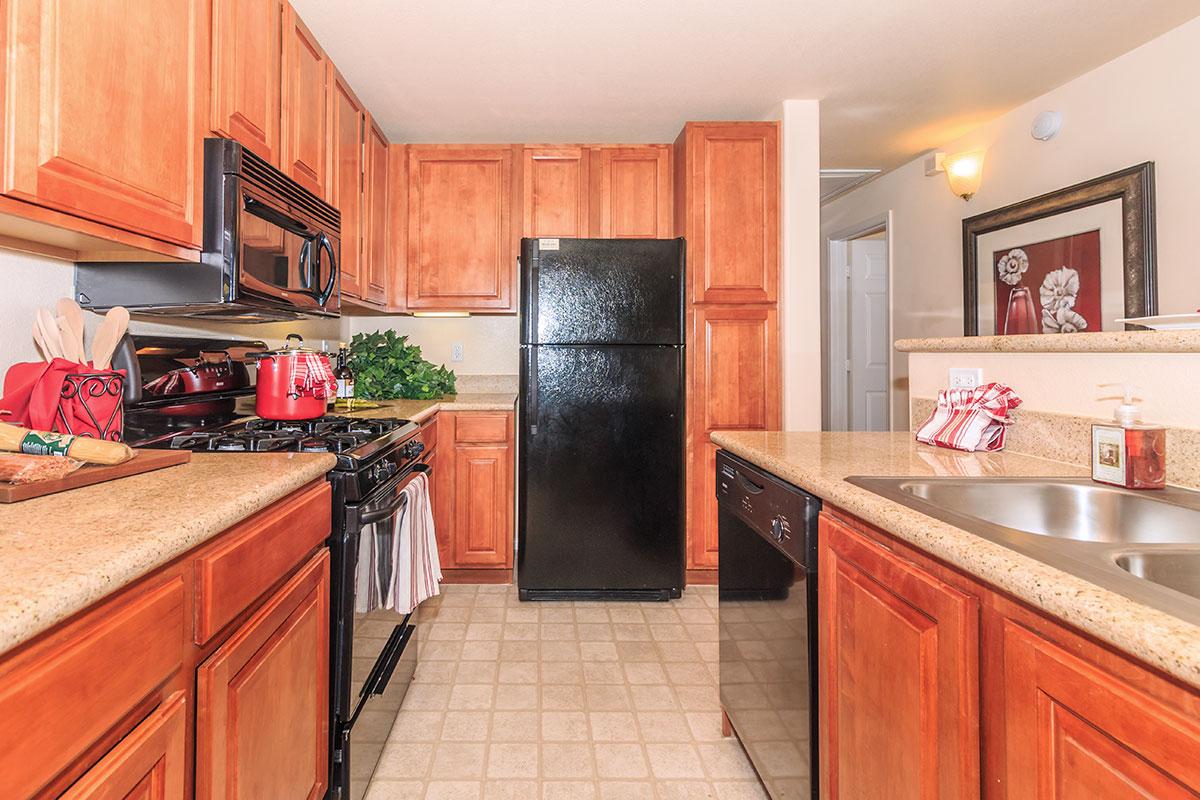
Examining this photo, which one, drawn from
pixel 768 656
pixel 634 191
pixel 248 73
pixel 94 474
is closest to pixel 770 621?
pixel 768 656

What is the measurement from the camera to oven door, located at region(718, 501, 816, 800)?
1208 mm

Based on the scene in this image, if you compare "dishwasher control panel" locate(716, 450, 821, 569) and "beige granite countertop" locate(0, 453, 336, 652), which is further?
"dishwasher control panel" locate(716, 450, 821, 569)

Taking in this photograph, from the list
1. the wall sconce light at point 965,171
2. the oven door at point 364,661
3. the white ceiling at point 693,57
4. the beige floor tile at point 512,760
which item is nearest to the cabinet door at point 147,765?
the oven door at point 364,661

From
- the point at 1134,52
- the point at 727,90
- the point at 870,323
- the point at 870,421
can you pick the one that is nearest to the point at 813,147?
the point at 727,90

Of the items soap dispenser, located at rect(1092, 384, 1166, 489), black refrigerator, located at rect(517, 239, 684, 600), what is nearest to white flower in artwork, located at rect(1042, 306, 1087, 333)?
black refrigerator, located at rect(517, 239, 684, 600)

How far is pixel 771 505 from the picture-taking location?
1.35 meters

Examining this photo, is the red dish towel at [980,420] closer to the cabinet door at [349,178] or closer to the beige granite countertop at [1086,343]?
the beige granite countertop at [1086,343]

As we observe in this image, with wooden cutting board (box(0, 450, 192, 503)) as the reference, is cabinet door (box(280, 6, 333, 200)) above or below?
above

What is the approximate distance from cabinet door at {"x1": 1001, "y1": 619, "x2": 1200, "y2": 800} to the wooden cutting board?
4.31 feet

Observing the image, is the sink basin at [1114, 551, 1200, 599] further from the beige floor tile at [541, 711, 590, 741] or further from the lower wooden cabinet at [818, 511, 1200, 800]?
the beige floor tile at [541, 711, 590, 741]

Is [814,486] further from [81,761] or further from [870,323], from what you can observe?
[870,323]

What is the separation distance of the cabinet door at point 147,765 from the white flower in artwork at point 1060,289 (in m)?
3.47

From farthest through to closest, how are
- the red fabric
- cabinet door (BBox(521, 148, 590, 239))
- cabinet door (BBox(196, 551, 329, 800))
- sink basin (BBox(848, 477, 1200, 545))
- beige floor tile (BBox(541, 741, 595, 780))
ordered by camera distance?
cabinet door (BBox(521, 148, 590, 239)), beige floor tile (BBox(541, 741, 595, 780)), the red fabric, sink basin (BBox(848, 477, 1200, 545)), cabinet door (BBox(196, 551, 329, 800))

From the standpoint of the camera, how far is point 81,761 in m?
0.60
